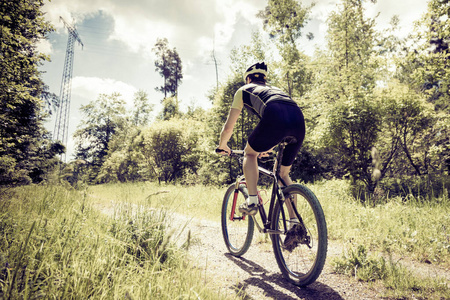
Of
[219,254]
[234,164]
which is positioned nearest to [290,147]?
[219,254]

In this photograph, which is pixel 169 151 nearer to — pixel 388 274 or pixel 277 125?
pixel 277 125

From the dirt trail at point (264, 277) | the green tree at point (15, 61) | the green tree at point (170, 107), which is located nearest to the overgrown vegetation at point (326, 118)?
the green tree at point (15, 61)

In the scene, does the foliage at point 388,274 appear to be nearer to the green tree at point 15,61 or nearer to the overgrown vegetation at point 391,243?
the overgrown vegetation at point 391,243

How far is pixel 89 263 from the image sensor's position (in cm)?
171

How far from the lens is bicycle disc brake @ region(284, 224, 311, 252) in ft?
7.23

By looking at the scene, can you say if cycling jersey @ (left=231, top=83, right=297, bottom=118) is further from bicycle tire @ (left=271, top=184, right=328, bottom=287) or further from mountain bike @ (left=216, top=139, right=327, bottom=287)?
bicycle tire @ (left=271, top=184, right=328, bottom=287)

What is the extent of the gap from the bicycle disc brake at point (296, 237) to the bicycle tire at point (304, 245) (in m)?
0.05

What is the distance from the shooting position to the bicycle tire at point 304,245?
6.59 ft

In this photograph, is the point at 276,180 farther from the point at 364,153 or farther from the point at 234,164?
the point at 234,164

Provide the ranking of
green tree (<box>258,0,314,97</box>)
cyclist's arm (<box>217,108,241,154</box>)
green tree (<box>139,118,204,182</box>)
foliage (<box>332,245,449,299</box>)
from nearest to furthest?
1. foliage (<box>332,245,449,299</box>)
2. cyclist's arm (<box>217,108,241,154</box>)
3. green tree (<box>258,0,314,97</box>)
4. green tree (<box>139,118,204,182</box>)

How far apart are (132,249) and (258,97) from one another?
2.08m

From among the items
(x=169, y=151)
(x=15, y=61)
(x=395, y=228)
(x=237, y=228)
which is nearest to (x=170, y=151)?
(x=169, y=151)

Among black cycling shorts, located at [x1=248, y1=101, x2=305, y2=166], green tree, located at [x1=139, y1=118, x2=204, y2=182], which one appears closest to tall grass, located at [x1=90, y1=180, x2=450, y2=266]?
black cycling shorts, located at [x1=248, y1=101, x2=305, y2=166]

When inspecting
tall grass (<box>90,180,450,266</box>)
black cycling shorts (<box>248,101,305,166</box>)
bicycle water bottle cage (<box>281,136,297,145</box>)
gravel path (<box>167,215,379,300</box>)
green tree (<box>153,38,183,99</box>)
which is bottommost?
gravel path (<box>167,215,379,300</box>)
